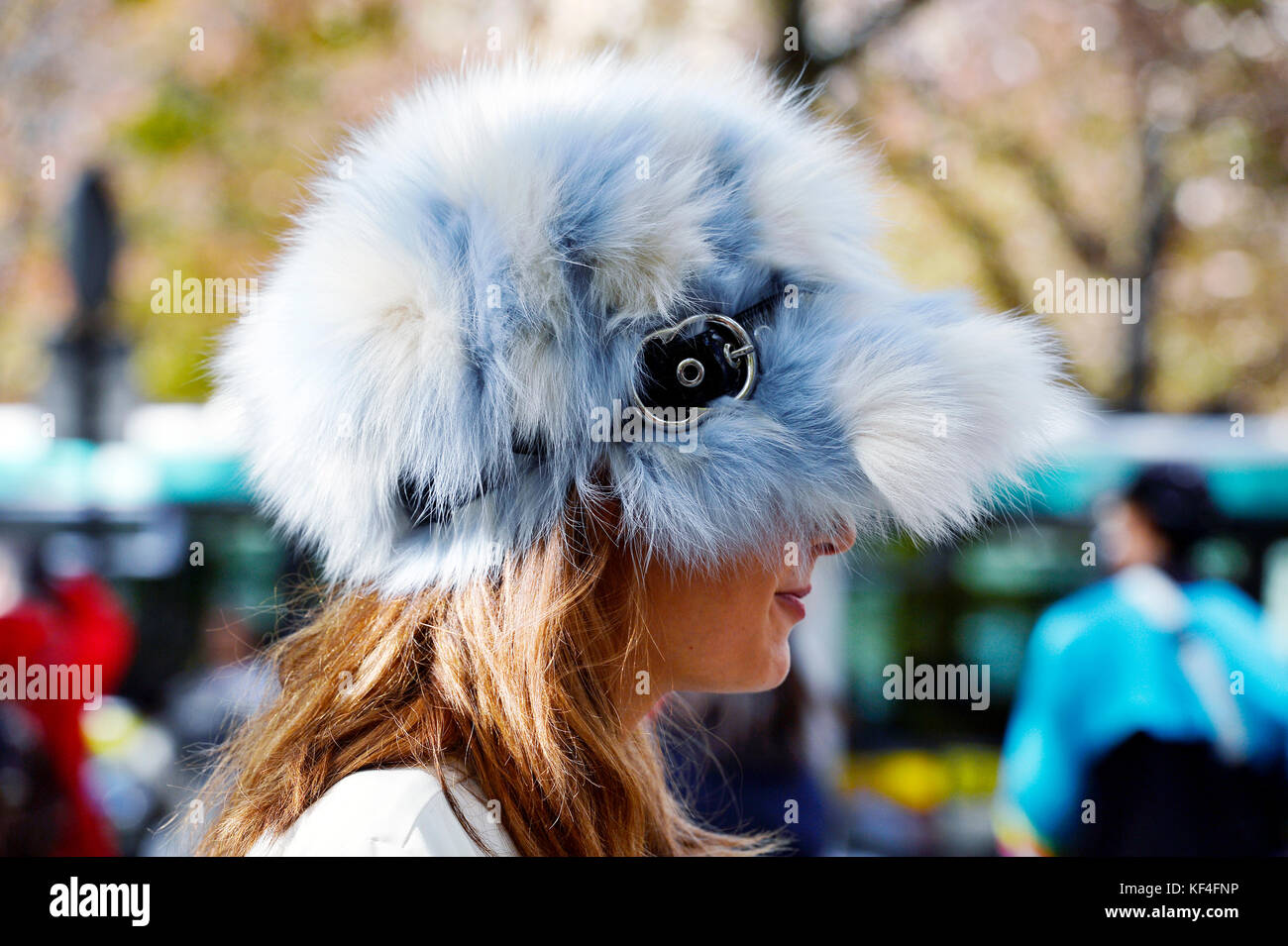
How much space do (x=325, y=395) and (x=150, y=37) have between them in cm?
766

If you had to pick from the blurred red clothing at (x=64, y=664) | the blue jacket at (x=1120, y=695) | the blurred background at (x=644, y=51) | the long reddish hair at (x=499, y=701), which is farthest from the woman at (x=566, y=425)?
the blurred red clothing at (x=64, y=664)

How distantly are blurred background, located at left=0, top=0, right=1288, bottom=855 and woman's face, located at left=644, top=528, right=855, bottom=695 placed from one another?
255 centimetres

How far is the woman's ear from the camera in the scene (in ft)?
4.98

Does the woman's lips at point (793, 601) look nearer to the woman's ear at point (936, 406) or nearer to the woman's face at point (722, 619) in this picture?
the woman's face at point (722, 619)

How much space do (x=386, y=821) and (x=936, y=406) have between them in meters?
0.94

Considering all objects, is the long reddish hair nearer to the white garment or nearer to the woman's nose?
the white garment

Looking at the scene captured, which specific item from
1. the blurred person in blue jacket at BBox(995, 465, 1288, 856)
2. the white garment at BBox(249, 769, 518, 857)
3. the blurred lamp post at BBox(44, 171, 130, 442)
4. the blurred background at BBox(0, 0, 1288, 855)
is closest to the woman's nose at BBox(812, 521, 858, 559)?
the white garment at BBox(249, 769, 518, 857)

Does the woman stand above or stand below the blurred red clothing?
above

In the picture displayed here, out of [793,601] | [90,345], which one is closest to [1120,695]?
[793,601]

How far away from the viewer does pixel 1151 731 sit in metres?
3.26

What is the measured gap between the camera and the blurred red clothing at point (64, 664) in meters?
4.46

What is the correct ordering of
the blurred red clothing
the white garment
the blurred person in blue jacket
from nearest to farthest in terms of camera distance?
the white garment
the blurred person in blue jacket
the blurred red clothing
